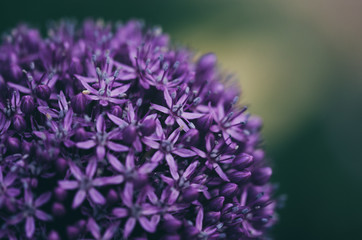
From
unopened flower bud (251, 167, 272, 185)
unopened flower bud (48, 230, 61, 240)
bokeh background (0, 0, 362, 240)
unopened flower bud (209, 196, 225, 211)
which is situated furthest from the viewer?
bokeh background (0, 0, 362, 240)

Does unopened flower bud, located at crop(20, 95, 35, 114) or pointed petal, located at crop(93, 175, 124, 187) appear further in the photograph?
unopened flower bud, located at crop(20, 95, 35, 114)

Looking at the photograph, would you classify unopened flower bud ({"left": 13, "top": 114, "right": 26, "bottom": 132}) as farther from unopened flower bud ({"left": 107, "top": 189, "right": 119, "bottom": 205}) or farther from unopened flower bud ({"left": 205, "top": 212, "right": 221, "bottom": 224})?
unopened flower bud ({"left": 205, "top": 212, "right": 221, "bottom": 224})

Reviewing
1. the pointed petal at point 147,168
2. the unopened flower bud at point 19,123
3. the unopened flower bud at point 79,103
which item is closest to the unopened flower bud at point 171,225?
the pointed petal at point 147,168

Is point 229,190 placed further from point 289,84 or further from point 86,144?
point 289,84

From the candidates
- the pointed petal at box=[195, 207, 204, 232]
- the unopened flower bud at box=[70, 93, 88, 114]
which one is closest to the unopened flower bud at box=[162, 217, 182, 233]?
the pointed petal at box=[195, 207, 204, 232]

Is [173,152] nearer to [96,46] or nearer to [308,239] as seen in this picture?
[96,46]

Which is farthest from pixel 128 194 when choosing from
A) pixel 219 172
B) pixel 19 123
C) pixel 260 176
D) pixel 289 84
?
pixel 289 84

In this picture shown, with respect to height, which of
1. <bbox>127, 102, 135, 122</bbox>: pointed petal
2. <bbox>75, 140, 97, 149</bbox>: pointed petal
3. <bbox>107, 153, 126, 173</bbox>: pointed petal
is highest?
<bbox>127, 102, 135, 122</bbox>: pointed petal

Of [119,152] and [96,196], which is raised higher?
[119,152]
